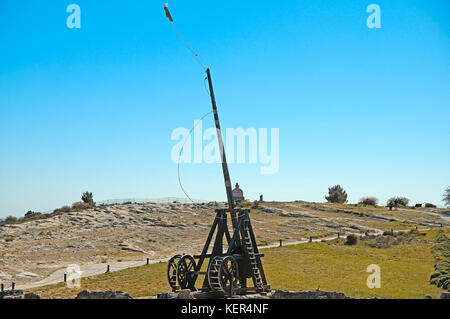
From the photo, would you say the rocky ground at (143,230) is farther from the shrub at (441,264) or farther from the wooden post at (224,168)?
the wooden post at (224,168)

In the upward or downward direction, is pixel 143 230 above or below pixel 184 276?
below

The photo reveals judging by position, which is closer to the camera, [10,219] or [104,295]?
[104,295]

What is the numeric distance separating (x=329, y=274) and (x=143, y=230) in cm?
2513

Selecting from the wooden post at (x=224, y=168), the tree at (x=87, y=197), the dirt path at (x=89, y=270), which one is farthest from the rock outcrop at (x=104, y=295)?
the tree at (x=87, y=197)

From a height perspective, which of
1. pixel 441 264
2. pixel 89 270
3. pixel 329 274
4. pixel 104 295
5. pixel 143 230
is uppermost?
pixel 104 295

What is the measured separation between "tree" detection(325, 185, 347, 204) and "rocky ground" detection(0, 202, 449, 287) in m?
18.3

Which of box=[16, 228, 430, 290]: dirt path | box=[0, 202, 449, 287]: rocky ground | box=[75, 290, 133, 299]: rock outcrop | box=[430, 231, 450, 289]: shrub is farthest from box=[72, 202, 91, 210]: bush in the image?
box=[75, 290, 133, 299]: rock outcrop

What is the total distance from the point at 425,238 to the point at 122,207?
35800mm

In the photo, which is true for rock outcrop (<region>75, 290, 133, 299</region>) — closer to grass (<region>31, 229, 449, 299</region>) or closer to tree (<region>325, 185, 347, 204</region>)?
grass (<region>31, 229, 449, 299</region>)

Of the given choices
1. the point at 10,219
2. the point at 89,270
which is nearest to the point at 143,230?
the point at 89,270

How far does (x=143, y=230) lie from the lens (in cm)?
4522

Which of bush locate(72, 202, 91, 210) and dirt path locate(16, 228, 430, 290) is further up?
bush locate(72, 202, 91, 210)

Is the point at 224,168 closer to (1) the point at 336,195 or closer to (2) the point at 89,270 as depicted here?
(2) the point at 89,270

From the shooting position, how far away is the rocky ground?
3459cm
